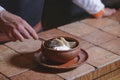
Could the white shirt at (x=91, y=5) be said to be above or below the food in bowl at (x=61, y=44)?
below

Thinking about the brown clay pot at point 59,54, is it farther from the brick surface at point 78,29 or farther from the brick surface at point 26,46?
the brick surface at point 78,29

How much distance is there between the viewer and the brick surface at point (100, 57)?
1.14 meters

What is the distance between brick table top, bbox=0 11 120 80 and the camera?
3.52 ft

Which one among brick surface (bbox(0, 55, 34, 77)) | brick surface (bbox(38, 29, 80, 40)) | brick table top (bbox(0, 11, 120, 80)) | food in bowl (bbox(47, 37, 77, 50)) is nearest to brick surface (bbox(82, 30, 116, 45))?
brick table top (bbox(0, 11, 120, 80))

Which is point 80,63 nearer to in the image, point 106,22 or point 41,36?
point 41,36

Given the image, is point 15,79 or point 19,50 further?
point 19,50

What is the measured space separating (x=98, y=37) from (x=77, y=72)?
13.2 inches

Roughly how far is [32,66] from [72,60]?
155 mm

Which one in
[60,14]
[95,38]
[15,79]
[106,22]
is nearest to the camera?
[15,79]

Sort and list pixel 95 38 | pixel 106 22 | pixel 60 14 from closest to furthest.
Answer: pixel 95 38 < pixel 106 22 < pixel 60 14

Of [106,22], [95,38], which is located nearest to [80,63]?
[95,38]

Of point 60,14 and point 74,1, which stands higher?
point 74,1

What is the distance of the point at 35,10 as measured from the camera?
1722mm

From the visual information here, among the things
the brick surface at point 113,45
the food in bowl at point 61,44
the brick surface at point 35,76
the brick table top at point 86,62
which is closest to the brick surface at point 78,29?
the brick table top at point 86,62
